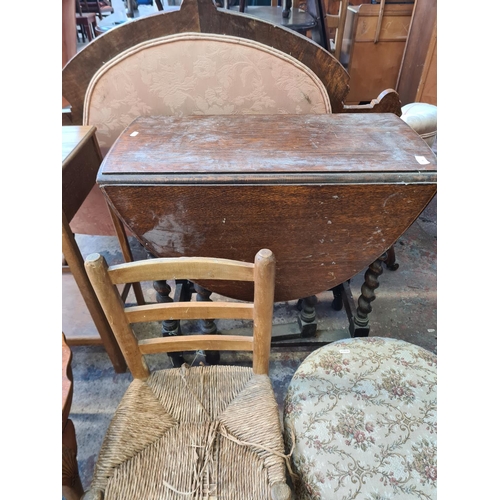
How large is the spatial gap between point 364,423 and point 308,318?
67 centimetres

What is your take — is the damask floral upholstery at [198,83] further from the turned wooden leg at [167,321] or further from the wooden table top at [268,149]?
the turned wooden leg at [167,321]

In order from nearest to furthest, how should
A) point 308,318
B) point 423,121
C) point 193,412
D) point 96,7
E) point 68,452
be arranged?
point 68,452
point 193,412
point 308,318
point 423,121
point 96,7

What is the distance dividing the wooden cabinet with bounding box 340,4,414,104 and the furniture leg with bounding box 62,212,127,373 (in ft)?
9.03

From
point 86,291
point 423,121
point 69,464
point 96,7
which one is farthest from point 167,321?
point 96,7

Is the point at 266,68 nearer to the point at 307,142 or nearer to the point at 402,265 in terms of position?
the point at 307,142

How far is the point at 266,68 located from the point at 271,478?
1378mm

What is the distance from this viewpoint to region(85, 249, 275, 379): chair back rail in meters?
0.81

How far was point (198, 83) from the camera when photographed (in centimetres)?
142

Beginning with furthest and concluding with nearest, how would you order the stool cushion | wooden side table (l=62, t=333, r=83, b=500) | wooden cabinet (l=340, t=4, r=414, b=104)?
1. wooden cabinet (l=340, t=4, r=414, b=104)
2. the stool cushion
3. wooden side table (l=62, t=333, r=83, b=500)

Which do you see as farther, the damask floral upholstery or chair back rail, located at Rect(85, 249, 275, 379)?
the damask floral upholstery

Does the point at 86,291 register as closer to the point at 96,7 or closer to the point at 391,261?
the point at 391,261

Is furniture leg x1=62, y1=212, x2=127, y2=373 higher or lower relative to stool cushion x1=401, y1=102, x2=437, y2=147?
lower

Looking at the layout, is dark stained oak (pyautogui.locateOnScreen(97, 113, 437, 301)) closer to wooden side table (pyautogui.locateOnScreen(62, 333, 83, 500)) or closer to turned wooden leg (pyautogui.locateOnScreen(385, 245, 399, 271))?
wooden side table (pyautogui.locateOnScreen(62, 333, 83, 500))

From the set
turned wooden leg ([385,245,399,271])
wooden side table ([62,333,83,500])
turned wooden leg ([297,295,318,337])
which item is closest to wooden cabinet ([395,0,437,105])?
turned wooden leg ([385,245,399,271])
